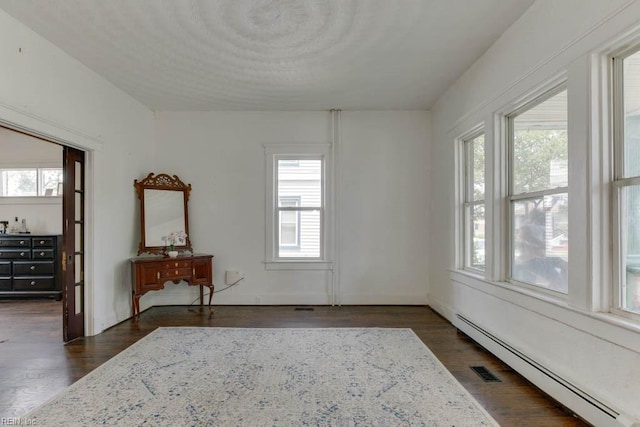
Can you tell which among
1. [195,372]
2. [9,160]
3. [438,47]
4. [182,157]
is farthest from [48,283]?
[438,47]

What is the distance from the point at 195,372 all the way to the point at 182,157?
3.31 m

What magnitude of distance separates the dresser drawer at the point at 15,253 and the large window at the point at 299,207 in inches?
159

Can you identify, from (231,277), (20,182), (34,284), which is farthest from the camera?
(20,182)

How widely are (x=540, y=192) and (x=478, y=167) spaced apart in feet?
3.73

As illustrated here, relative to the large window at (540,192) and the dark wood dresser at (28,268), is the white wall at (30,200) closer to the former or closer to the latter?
the dark wood dresser at (28,268)

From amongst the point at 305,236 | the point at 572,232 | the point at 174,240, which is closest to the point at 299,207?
the point at 305,236

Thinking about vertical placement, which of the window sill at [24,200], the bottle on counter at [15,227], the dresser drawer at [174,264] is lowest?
the dresser drawer at [174,264]

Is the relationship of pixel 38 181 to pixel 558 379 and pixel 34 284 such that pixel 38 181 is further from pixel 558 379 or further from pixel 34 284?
pixel 558 379

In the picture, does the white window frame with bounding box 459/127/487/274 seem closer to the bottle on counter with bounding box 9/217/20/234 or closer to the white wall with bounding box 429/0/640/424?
the white wall with bounding box 429/0/640/424

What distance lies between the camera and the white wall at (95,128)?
2.72 metres

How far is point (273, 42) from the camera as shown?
297cm

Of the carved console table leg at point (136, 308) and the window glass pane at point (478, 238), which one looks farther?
the carved console table leg at point (136, 308)

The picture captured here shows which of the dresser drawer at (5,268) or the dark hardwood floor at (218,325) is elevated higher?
the dresser drawer at (5,268)

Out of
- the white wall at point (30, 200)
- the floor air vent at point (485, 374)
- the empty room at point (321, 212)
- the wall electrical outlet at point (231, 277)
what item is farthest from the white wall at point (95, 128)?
the floor air vent at point (485, 374)
